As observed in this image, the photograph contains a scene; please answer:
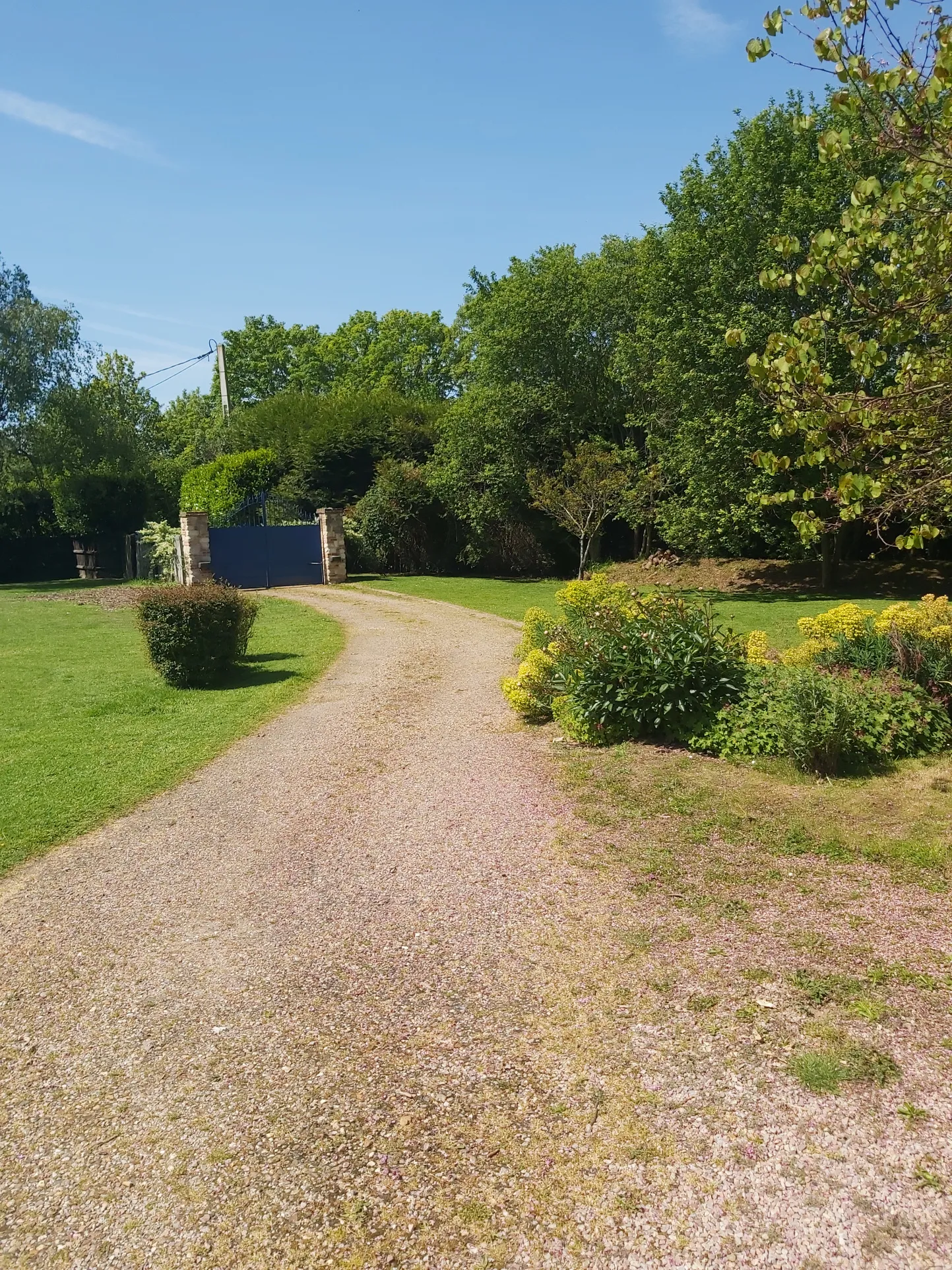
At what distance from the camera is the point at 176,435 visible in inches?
2265

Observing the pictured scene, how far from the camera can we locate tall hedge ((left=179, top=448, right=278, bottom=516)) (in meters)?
26.5

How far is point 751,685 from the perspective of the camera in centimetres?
732

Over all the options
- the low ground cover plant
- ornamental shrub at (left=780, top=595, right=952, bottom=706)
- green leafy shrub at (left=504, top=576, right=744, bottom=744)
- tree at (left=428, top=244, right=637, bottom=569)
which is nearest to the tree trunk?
tree at (left=428, top=244, right=637, bottom=569)

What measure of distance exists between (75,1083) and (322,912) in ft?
5.07

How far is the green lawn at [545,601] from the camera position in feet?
51.4

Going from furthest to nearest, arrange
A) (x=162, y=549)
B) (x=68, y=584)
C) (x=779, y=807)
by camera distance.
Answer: (x=68, y=584), (x=162, y=549), (x=779, y=807)

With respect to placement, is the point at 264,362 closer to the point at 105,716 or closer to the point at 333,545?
the point at 333,545

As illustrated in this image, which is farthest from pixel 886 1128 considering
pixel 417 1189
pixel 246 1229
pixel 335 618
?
pixel 335 618

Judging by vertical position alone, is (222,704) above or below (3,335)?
below

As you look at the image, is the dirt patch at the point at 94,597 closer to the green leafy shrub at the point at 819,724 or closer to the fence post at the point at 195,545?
the fence post at the point at 195,545

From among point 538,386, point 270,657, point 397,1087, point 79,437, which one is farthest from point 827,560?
point 79,437

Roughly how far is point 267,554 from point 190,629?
45.3ft

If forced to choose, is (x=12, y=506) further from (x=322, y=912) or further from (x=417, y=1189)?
(x=417, y=1189)

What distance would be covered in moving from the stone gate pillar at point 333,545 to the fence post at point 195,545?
339cm
